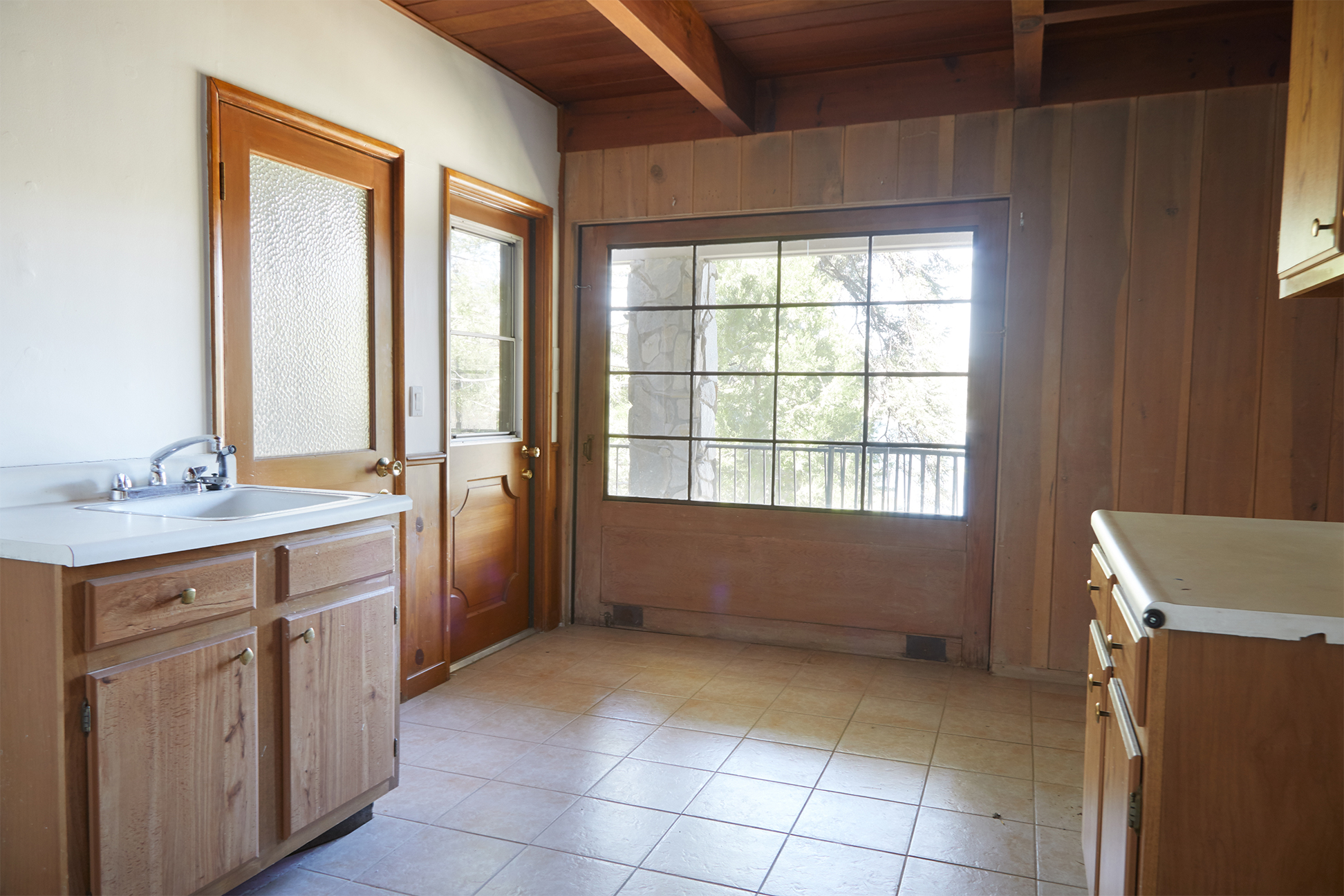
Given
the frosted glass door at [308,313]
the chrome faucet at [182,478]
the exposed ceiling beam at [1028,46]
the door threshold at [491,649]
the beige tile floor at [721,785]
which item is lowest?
the beige tile floor at [721,785]

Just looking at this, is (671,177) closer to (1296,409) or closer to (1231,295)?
(1231,295)

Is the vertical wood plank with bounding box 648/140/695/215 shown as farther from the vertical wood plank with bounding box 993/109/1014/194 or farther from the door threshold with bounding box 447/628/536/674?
the door threshold with bounding box 447/628/536/674

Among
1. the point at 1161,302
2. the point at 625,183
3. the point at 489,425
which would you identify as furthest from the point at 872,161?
the point at 489,425

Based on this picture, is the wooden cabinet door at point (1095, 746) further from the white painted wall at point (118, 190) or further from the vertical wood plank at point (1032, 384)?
the white painted wall at point (118, 190)

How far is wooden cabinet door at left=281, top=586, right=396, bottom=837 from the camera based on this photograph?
76.3 inches

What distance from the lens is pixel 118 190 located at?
2.14m

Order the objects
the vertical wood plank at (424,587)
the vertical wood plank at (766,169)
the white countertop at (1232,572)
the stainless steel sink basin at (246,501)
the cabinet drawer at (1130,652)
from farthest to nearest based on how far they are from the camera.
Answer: the vertical wood plank at (766,169)
the vertical wood plank at (424,587)
the stainless steel sink basin at (246,501)
the cabinet drawer at (1130,652)
the white countertop at (1232,572)

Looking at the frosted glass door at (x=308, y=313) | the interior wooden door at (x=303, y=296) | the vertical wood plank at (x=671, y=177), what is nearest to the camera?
the interior wooden door at (x=303, y=296)

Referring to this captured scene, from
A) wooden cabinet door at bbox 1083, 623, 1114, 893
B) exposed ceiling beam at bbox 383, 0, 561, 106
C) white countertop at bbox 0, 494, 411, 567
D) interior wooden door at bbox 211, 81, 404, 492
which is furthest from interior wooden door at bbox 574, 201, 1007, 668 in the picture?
white countertop at bbox 0, 494, 411, 567

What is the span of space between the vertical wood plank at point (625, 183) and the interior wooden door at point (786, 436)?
10 cm

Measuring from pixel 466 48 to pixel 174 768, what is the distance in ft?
9.27

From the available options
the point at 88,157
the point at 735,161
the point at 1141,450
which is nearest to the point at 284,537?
the point at 88,157

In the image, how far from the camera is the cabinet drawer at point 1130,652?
1.25m

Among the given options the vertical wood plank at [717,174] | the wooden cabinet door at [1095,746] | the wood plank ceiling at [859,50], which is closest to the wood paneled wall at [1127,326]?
the wood plank ceiling at [859,50]
